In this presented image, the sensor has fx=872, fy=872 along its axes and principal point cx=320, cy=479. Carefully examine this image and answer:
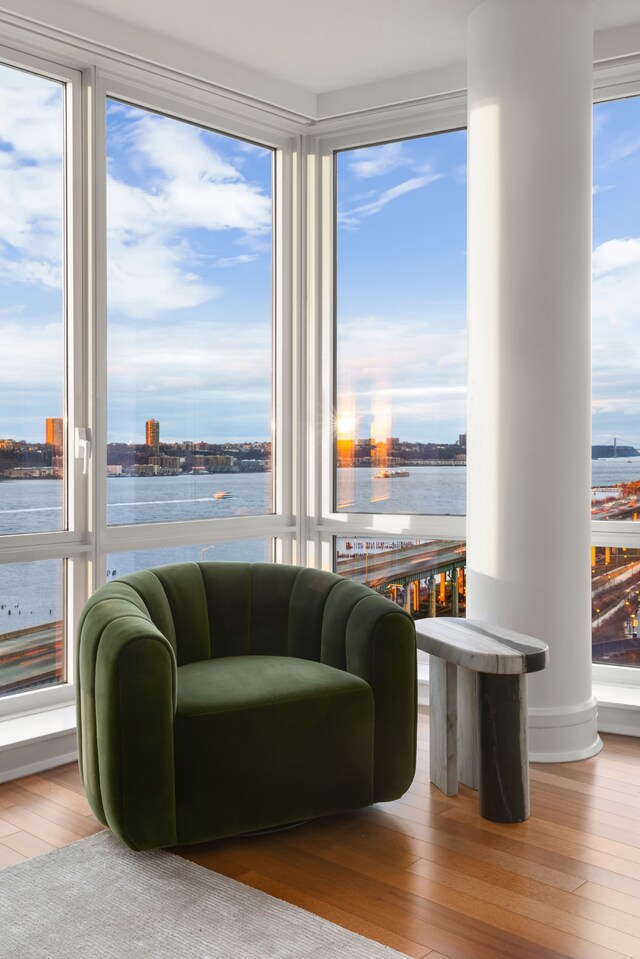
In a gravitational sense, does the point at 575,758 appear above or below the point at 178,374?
below

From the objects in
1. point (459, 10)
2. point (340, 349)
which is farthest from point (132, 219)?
point (459, 10)

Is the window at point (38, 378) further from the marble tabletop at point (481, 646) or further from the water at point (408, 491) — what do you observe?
the marble tabletop at point (481, 646)

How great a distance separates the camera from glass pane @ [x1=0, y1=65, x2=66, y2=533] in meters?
3.44

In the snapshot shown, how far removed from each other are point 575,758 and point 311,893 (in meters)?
1.44

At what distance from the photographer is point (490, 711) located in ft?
9.25

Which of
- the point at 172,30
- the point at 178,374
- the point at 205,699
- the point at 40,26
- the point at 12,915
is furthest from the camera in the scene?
the point at 178,374

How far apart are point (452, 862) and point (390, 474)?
2.11 metres

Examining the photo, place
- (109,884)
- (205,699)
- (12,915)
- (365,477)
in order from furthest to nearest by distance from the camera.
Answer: (365,477)
(205,699)
(109,884)
(12,915)

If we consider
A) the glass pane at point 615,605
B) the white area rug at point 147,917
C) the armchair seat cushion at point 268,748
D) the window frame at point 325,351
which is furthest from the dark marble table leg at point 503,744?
the window frame at point 325,351

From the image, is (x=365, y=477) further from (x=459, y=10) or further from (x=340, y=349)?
(x=459, y=10)

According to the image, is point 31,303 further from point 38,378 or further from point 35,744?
point 35,744

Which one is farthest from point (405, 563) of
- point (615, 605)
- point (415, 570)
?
point (615, 605)

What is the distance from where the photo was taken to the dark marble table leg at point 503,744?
2807mm

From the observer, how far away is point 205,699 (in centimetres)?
264
